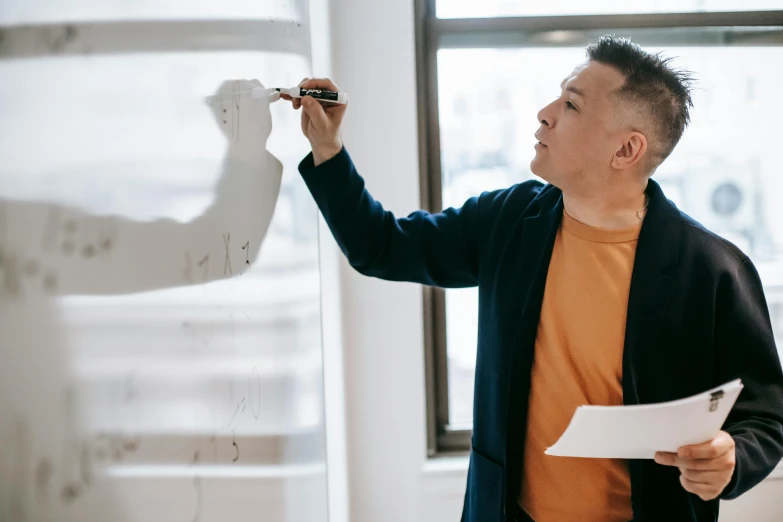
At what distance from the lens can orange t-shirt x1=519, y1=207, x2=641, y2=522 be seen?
106cm

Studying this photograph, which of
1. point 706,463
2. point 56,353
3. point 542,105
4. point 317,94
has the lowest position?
point 706,463

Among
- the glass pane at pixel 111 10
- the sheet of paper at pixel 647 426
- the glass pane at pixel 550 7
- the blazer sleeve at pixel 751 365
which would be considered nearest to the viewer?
the glass pane at pixel 111 10

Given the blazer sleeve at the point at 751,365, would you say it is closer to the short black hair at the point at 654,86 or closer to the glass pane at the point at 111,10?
the short black hair at the point at 654,86

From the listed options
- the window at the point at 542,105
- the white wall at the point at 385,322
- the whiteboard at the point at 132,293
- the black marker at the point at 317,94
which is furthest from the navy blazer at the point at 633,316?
the window at the point at 542,105

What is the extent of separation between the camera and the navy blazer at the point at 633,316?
3.34 ft

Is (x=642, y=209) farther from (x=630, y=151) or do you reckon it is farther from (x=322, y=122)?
(x=322, y=122)

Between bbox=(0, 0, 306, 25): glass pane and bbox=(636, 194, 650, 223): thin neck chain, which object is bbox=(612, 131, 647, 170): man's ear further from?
bbox=(0, 0, 306, 25): glass pane

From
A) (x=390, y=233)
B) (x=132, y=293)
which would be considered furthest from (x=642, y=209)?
(x=132, y=293)

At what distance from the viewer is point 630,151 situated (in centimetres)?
113

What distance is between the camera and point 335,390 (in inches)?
59.4

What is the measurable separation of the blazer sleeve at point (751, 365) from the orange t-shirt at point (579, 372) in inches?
6.3

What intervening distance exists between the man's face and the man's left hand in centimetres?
48

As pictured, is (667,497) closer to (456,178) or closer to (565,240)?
(565,240)

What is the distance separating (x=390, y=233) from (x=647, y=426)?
56 cm
